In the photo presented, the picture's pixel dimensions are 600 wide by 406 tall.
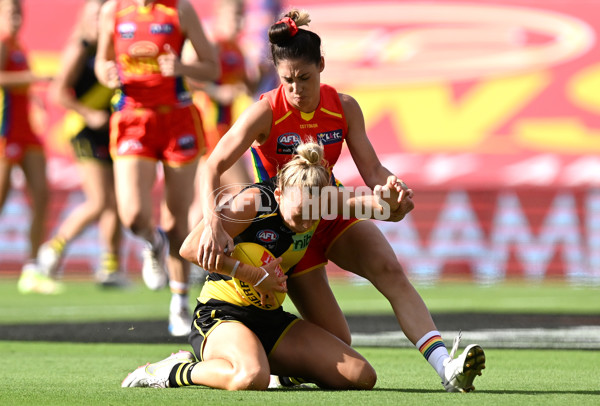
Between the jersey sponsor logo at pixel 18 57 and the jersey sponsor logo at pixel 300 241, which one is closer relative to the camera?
the jersey sponsor logo at pixel 300 241

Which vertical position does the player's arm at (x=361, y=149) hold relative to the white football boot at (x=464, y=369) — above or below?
above

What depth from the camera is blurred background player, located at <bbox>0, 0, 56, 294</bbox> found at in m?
12.5

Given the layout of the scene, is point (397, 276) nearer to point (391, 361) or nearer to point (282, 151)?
point (282, 151)

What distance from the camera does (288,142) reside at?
18.3 ft

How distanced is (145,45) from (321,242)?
3104 mm

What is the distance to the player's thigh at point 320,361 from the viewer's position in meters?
5.37

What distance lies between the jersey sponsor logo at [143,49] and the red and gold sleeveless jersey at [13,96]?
192 inches

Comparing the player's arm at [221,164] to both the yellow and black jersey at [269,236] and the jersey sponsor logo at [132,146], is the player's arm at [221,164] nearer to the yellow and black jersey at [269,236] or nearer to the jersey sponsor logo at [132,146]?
the yellow and black jersey at [269,236]

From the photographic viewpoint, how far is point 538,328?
8836mm

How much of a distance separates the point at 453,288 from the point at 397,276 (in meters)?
8.78

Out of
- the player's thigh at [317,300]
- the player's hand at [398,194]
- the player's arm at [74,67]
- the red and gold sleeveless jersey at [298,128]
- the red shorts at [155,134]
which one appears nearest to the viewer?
the player's hand at [398,194]

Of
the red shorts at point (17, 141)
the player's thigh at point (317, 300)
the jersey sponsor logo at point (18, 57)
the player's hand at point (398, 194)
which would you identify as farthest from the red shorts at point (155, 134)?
the jersey sponsor logo at point (18, 57)

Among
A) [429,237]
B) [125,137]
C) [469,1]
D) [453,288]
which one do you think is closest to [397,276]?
[125,137]

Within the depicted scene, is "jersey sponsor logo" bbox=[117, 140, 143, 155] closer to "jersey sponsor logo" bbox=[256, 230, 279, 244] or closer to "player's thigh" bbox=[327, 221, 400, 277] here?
"player's thigh" bbox=[327, 221, 400, 277]
